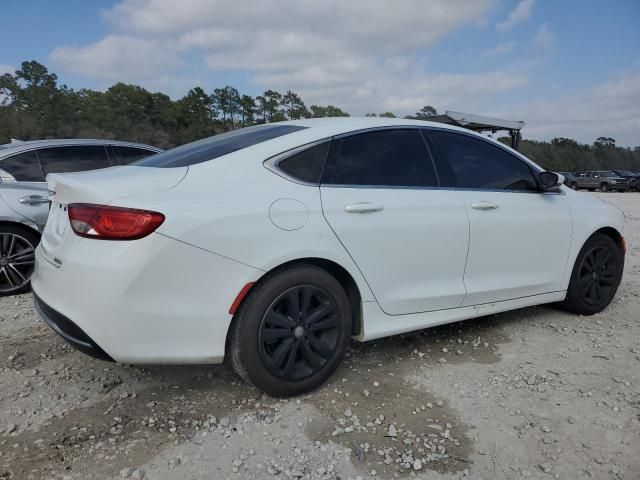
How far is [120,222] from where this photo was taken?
2135 mm

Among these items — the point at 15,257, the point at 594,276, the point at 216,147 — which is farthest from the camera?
the point at 15,257

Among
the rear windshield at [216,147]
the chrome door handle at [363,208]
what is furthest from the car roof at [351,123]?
the chrome door handle at [363,208]

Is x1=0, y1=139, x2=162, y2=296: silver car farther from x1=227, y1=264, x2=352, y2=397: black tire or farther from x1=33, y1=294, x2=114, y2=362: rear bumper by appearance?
x1=227, y1=264, x2=352, y2=397: black tire

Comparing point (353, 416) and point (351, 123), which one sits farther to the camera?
point (351, 123)

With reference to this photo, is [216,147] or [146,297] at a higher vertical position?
[216,147]

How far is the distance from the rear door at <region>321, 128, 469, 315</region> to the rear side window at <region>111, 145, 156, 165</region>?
342cm

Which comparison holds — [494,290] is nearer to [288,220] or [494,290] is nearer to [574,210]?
[574,210]

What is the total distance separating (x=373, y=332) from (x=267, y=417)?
0.78 metres

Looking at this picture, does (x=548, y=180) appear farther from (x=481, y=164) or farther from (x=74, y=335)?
(x=74, y=335)

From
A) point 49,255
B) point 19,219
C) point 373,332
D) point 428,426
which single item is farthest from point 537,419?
point 19,219

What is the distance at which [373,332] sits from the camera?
2.82 meters

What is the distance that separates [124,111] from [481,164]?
5374 centimetres

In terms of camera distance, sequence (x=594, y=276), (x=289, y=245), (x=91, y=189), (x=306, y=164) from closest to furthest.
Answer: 1. (x=91, y=189)
2. (x=289, y=245)
3. (x=306, y=164)
4. (x=594, y=276)

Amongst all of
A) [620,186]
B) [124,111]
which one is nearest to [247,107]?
[124,111]
